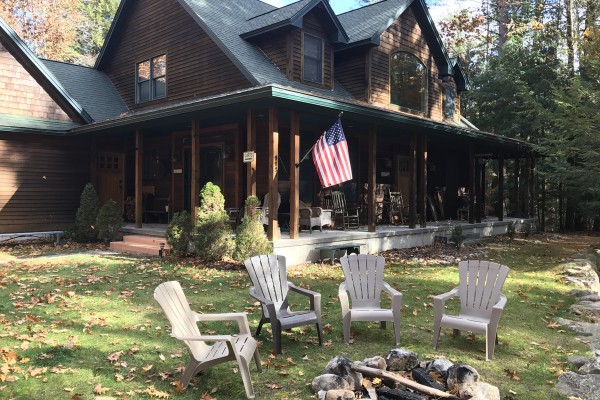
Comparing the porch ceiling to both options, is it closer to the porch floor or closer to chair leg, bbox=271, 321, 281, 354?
the porch floor

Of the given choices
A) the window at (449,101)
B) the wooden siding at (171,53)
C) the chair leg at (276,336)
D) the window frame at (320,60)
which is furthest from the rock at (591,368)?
the window at (449,101)

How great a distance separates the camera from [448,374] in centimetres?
375

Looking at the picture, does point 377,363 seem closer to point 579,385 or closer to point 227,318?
point 227,318

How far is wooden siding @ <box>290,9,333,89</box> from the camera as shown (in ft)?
40.9

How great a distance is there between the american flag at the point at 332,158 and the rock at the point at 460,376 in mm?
6208

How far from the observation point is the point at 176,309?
149 inches

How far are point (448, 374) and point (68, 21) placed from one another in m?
31.1

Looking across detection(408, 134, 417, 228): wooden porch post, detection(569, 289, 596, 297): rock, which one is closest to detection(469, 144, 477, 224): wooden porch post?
detection(408, 134, 417, 228): wooden porch post

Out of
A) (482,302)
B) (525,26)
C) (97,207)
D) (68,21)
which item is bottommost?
(482,302)

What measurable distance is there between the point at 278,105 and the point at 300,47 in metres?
4.00

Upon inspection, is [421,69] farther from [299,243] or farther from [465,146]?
[299,243]

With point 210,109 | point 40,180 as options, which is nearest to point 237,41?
point 210,109

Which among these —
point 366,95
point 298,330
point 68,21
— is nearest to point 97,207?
point 366,95

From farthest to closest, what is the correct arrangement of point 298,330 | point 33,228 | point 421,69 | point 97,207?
point 421,69
point 33,228
point 97,207
point 298,330
